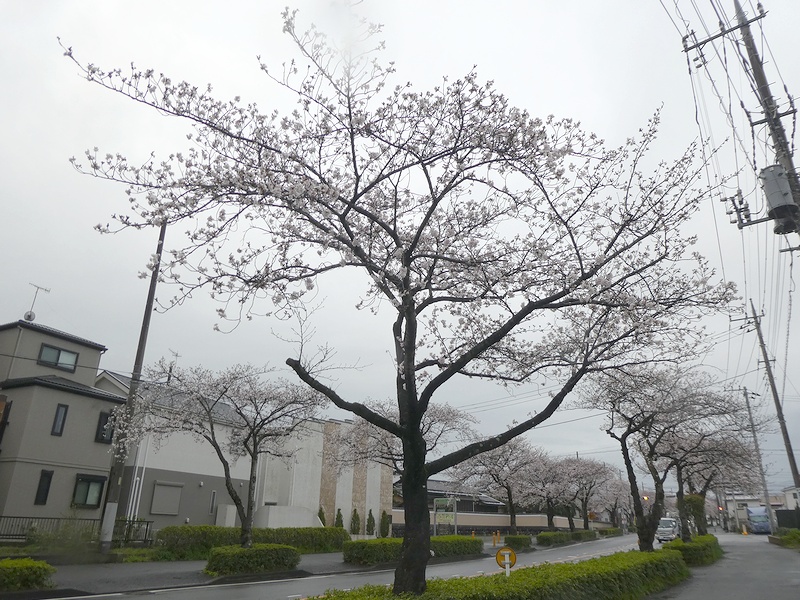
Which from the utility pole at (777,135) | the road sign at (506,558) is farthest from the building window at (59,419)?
the utility pole at (777,135)

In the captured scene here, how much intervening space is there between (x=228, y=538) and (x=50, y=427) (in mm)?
8600

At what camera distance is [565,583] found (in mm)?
8898

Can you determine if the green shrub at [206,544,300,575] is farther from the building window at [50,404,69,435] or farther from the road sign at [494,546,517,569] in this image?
the building window at [50,404,69,435]

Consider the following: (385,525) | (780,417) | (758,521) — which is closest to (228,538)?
(385,525)

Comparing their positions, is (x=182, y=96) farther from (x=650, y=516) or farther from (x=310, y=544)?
(x=310, y=544)

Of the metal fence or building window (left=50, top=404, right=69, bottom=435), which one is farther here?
building window (left=50, top=404, right=69, bottom=435)

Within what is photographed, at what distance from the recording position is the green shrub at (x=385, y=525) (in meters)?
34.8

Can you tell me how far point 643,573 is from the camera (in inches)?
500

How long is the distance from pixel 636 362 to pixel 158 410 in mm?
16946

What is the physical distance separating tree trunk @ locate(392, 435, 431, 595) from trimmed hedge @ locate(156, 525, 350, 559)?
14.8m

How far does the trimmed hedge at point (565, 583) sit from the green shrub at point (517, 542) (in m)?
18.7

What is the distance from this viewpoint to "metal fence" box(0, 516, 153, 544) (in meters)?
17.5

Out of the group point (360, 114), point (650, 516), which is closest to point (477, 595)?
point (360, 114)

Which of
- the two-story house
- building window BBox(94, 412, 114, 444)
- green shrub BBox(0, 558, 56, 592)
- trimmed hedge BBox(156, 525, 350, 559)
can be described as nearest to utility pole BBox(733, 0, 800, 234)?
green shrub BBox(0, 558, 56, 592)
